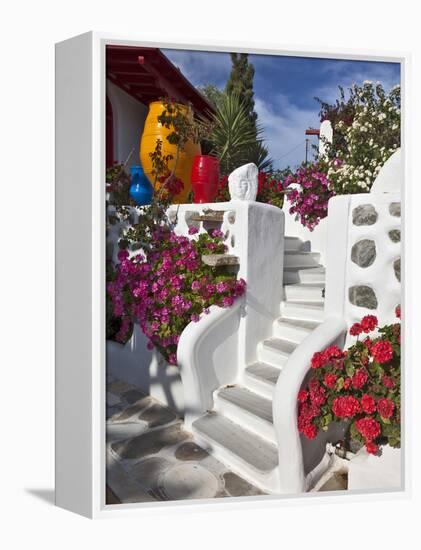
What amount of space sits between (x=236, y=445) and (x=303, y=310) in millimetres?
1292

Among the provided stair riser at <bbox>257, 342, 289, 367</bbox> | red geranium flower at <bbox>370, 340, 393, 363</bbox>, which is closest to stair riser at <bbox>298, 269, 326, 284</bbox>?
stair riser at <bbox>257, 342, 289, 367</bbox>

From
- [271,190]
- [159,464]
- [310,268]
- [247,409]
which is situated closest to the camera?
[159,464]

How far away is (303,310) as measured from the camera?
3.65 m

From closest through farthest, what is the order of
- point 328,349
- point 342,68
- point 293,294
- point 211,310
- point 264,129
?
point 328,349 < point 342,68 < point 211,310 < point 293,294 < point 264,129

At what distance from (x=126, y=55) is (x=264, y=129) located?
61.8 inches

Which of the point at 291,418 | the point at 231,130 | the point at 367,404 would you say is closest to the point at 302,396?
the point at 291,418

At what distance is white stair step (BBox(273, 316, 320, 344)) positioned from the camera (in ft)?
11.4

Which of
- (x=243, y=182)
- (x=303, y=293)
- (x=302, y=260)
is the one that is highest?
(x=243, y=182)

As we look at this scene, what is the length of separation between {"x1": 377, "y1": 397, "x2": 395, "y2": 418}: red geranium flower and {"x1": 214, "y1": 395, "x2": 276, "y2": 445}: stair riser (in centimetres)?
71

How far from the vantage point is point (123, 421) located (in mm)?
3430

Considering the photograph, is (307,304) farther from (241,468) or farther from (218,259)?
(241,468)

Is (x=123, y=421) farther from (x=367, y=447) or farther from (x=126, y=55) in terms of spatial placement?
(x=126, y=55)

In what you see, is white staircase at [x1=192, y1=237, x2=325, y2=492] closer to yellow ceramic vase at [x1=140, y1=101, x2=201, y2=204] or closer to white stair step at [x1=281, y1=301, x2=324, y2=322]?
white stair step at [x1=281, y1=301, x2=324, y2=322]

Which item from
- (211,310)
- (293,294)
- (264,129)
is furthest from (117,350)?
(264,129)
